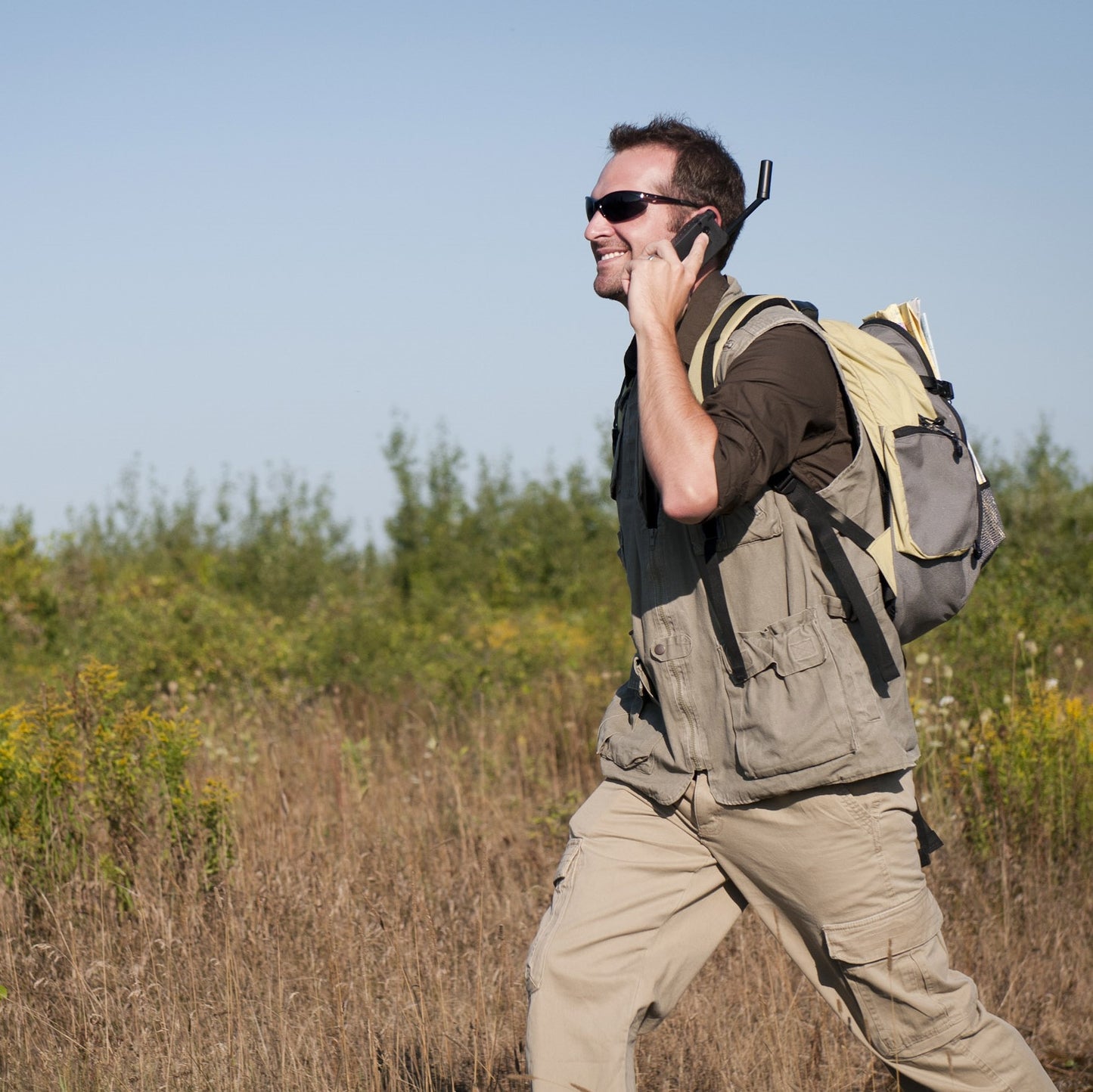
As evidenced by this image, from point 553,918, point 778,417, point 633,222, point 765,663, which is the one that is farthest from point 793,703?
point 633,222

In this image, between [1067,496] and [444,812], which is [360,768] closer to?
[444,812]

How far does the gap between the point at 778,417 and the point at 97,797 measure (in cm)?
320

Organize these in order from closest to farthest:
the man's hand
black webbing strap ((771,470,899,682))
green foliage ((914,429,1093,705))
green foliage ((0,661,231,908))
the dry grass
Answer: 1. black webbing strap ((771,470,899,682))
2. the man's hand
3. the dry grass
4. green foliage ((0,661,231,908))
5. green foliage ((914,429,1093,705))

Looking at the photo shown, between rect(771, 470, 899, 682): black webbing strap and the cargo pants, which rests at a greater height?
rect(771, 470, 899, 682): black webbing strap

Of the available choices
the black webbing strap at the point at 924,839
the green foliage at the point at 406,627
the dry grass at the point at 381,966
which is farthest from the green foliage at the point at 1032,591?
the black webbing strap at the point at 924,839

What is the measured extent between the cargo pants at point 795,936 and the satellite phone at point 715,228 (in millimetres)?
1142

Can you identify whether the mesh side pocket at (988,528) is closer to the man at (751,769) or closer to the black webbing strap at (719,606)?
the man at (751,769)

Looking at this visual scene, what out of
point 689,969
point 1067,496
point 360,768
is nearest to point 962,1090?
point 689,969

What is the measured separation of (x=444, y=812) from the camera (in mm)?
5512

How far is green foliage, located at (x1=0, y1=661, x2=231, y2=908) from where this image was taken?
4336 mm

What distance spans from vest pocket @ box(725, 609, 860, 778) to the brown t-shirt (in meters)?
0.29

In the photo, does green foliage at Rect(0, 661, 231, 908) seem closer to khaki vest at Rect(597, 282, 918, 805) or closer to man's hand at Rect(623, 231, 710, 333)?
khaki vest at Rect(597, 282, 918, 805)

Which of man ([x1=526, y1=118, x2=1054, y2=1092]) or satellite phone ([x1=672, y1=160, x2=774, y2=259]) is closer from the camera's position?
man ([x1=526, y1=118, x2=1054, y2=1092])

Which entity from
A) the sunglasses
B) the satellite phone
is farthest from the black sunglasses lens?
the satellite phone
